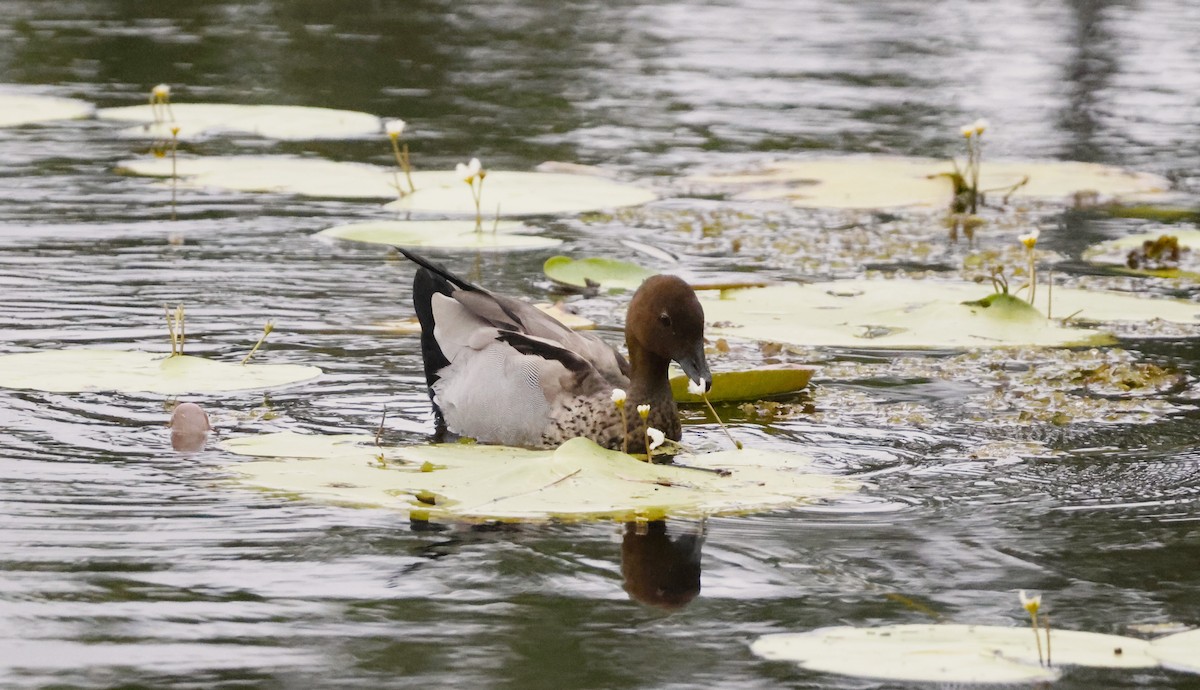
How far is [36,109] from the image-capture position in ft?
42.2

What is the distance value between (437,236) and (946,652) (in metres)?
5.69

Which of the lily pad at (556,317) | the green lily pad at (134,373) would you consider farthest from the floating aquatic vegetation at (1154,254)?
the green lily pad at (134,373)

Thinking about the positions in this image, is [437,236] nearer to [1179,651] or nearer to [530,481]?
[530,481]

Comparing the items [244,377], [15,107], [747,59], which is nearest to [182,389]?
[244,377]

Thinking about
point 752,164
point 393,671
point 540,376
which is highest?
point 752,164

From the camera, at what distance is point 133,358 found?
6.66 metres

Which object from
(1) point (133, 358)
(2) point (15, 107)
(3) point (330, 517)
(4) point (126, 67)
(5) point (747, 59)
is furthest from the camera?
(5) point (747, 59)

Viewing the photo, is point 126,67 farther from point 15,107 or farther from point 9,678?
point 9,678

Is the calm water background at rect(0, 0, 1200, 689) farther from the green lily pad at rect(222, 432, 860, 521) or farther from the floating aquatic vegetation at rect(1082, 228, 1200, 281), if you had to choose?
the floating aquatic vegetation at rect(1082, 228, 1200, 281)

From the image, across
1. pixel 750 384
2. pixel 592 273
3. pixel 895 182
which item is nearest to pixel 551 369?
pixel 750 384

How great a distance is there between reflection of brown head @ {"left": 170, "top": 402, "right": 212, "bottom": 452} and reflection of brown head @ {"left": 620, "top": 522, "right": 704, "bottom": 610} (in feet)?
5.04

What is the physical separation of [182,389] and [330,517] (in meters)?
1.52

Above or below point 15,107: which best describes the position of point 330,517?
below

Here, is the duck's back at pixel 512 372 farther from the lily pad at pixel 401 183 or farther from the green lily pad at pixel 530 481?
the lily pad at pixel 401 183
